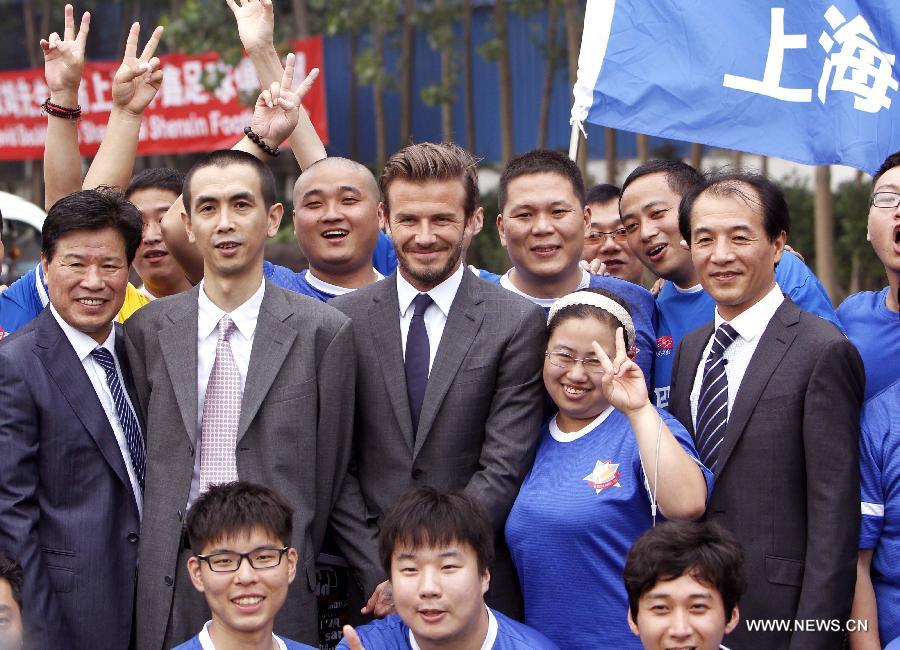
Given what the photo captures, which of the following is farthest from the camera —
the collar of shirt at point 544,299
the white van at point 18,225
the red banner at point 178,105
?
the red banner at point 178,105

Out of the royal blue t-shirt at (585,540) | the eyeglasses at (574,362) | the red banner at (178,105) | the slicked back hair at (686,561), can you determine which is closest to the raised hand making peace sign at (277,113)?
the eyeglasses at (574,362)

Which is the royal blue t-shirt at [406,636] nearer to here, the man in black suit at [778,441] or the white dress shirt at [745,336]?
the man in black suit at [778,441]

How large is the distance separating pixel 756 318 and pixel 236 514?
6.08 feet

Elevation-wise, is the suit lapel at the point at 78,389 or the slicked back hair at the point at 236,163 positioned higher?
the slicked back hair at the point at 236,163

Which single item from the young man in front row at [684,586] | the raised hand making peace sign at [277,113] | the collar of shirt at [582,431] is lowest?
the young man in front row at [684,586]

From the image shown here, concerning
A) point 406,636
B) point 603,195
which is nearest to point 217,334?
point 406,636

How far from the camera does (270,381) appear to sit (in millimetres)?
4133

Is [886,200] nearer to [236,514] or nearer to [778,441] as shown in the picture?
[778,441]

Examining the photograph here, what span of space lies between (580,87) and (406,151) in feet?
4.78

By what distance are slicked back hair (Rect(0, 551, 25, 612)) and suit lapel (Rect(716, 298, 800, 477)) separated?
225cm

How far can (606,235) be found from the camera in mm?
6102

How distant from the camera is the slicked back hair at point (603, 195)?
6250mm

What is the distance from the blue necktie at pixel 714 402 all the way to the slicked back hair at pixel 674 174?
1.33m

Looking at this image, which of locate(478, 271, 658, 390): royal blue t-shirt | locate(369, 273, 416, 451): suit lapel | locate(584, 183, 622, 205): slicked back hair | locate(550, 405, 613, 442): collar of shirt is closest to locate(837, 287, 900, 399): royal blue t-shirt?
locate(478, 271, 658, 390): royal blue t-shirt
